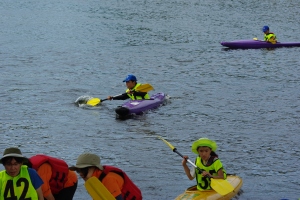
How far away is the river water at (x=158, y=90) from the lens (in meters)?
15.2

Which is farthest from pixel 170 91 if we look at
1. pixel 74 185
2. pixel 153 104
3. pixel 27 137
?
pixel 74 185

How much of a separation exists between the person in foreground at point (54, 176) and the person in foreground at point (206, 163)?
2243 millimetres

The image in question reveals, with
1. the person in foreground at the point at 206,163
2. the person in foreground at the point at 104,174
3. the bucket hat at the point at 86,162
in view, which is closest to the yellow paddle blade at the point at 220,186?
the person in foreground at the point at 206,163

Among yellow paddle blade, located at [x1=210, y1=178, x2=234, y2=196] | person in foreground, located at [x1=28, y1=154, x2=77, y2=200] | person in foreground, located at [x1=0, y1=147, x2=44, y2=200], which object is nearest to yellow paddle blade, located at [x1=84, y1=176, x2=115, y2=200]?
person in foreground, located at [x1=0, y1=147, x2=44, y2=200]

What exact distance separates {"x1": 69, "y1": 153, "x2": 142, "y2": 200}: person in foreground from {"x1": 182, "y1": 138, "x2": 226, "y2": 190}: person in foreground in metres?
2.42

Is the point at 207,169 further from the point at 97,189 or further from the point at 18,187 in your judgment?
the point at 18,187

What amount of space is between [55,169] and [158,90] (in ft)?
48.8

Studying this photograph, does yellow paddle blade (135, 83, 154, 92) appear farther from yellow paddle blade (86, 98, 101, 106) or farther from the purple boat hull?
the purple boat hull

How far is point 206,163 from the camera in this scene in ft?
36.1

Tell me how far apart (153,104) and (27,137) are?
456 centimetres

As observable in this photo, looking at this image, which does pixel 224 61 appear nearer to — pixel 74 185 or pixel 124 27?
pixel 124 27

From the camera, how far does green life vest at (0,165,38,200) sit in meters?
8.23

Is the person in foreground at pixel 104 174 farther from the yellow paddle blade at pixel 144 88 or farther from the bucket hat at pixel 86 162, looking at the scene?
the yellow paddle blade at pixel 144 88

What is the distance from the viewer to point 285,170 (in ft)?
47.9
